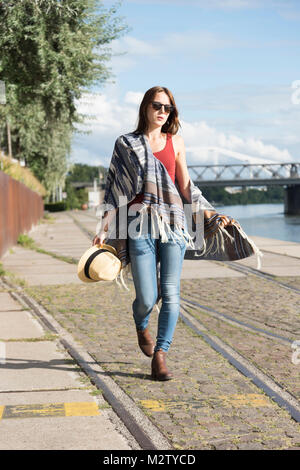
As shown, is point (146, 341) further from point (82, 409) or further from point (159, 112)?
point (159, 112)

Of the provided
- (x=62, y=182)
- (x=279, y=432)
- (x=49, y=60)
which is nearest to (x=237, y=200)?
(x=62, y=182)

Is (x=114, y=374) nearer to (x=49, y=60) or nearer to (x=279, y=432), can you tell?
(x=279, y=432)

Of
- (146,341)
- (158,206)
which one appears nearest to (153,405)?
(146,341)

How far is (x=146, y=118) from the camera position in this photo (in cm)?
493

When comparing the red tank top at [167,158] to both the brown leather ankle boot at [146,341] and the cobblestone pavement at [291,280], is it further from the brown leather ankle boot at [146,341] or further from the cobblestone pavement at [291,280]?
the cobblestone pavement at [291,280]

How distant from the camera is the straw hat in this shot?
15.5ft

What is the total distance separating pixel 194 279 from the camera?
1147 centimetres

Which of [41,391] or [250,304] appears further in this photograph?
[250,304]

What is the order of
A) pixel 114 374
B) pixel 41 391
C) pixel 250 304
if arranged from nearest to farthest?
pixel 41 391 → pixel 114 374 → pixel 250 304

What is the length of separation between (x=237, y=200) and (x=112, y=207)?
138543mm

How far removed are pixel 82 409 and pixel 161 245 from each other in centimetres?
125

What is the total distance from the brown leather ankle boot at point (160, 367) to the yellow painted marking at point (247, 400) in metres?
0.50

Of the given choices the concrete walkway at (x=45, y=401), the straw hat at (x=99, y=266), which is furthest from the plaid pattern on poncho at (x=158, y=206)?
the concrete walkway at (x=45, y=401)

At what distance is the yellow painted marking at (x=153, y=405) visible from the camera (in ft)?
14.3
